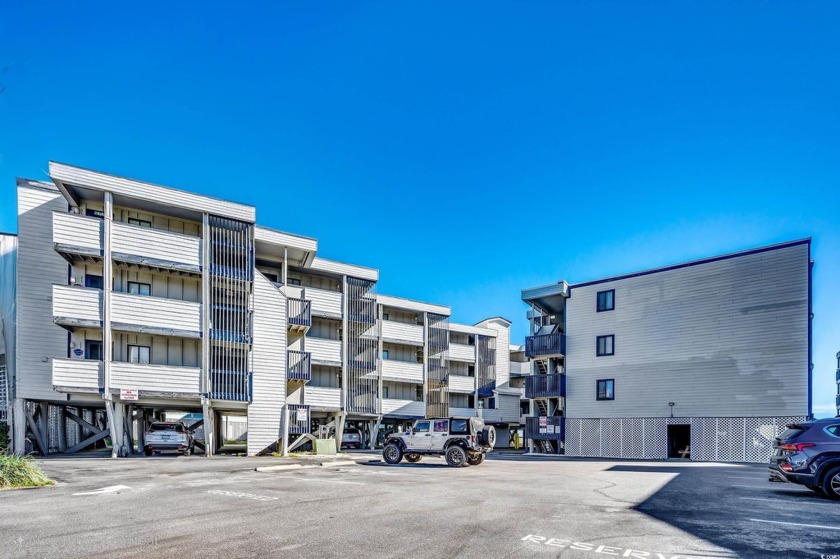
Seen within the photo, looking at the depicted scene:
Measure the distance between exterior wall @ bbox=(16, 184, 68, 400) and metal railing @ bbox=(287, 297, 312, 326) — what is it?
37.8 ft

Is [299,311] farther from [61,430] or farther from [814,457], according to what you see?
[814,457]

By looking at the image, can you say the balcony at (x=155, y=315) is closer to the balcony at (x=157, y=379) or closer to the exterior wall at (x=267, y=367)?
the balcony at (x=157, y=379)

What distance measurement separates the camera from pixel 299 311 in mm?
34656

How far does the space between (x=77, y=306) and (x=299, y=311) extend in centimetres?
1188

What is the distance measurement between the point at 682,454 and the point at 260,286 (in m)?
25.6

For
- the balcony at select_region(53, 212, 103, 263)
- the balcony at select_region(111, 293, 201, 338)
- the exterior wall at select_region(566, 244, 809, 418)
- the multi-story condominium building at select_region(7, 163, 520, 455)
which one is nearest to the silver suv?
the multi-story condominium building at select_region(7, 163, 520, 455)

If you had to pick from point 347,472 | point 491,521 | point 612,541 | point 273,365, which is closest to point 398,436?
point 347,472

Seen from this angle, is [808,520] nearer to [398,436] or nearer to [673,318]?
[398,436]

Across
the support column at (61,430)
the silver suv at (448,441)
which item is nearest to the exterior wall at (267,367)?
the silver suv at (448,441)

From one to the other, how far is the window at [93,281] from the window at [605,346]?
1125 inches

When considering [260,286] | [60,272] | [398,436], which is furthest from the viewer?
[260,286]

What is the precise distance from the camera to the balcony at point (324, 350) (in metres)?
37.6

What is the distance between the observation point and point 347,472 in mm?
19531

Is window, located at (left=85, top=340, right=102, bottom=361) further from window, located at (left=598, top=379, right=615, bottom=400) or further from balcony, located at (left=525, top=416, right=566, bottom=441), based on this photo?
window, located at (left=598, top=379, right=615, bottom=400)
